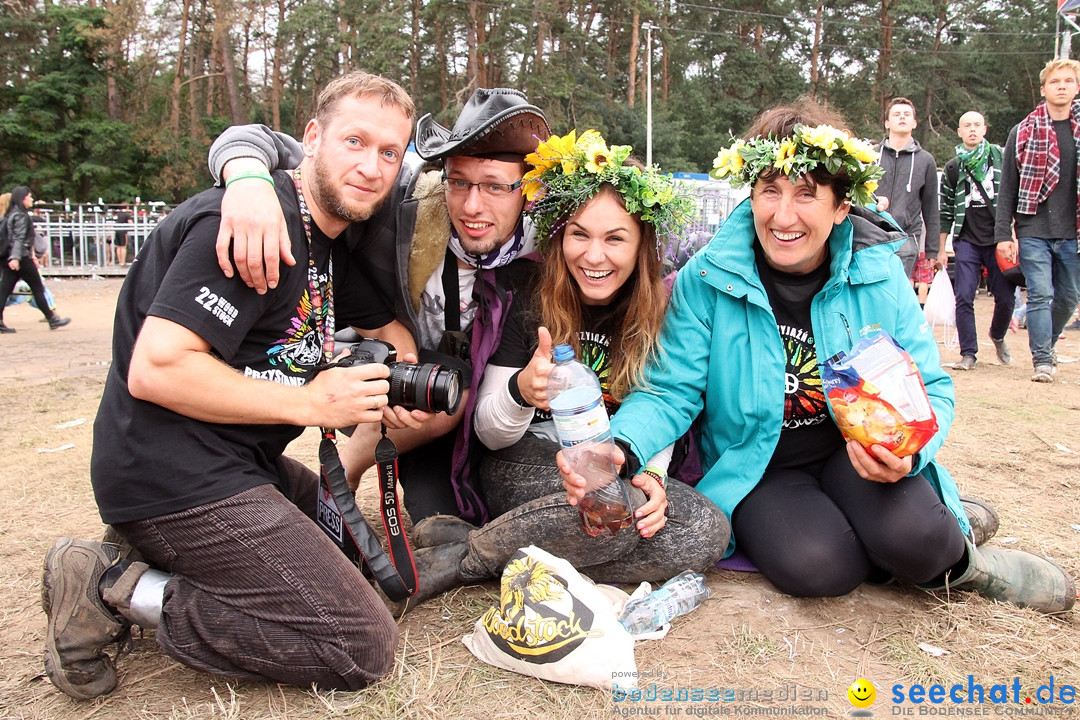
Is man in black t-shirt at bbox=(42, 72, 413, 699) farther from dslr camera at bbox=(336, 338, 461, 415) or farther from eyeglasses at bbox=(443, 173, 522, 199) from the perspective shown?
eyeglasses at bbox=(443, 173, 522, 199)

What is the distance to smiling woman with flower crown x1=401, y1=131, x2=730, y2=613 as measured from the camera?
8.59 ft

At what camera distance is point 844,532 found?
2.62 meters

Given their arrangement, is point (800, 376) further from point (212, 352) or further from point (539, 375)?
point (212, 352)

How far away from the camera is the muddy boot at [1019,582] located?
8.63 ft

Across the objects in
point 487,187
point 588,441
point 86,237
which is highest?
point 86,237

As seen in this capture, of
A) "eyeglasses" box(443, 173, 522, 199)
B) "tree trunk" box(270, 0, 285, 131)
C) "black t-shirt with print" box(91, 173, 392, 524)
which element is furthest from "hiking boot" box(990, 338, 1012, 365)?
"tree trunk" box(270, 0, 285, 131)

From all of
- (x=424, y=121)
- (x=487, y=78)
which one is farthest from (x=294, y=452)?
(x=487, y=78)

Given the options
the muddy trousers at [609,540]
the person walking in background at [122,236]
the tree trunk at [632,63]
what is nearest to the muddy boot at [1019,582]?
the muddy trousers at [609,540]

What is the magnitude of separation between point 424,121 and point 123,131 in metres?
30.5

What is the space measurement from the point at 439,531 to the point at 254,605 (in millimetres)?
926

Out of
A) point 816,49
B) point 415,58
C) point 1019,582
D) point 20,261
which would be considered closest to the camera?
point 1019,582

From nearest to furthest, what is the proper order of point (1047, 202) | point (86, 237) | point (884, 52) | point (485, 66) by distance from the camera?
point (1047, 202) < point (86, 237) < point (485, 66) < point (884, 52)

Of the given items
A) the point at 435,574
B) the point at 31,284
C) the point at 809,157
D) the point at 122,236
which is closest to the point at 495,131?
the point at 809,157

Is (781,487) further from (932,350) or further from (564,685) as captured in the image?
(564,685)
